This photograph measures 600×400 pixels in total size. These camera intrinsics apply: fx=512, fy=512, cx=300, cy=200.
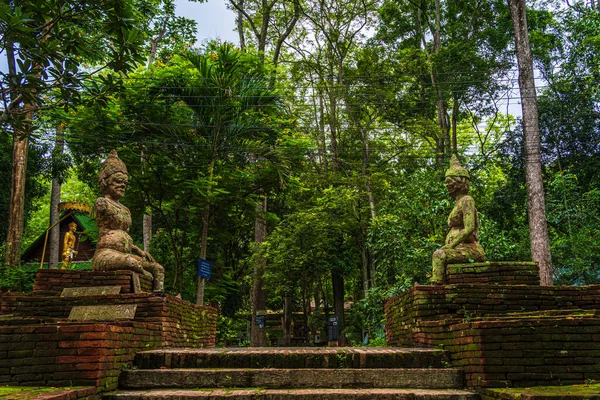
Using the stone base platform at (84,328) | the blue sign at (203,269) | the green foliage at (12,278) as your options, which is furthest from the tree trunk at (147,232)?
the stone base platform at (84,328)

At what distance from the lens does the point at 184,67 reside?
12.1m

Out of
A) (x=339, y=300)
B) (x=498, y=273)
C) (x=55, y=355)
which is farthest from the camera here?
(x=339, y=300)

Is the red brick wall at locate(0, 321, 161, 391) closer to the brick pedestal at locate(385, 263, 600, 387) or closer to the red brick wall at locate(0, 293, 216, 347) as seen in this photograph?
the red brick wall at locate(0, 293, 216, 347)

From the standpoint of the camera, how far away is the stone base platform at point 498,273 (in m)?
6.46

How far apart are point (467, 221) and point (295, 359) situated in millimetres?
3495

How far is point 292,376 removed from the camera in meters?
4.73

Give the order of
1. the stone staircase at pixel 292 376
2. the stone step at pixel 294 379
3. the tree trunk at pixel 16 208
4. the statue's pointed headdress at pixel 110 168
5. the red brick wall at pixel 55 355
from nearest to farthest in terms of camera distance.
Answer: the red brick wall at pixel 55 355, the stone staircase at pixel 292 376, the stone step at pixel 294 379, the statue's pointed headdress at pixel 110 168, the tree trunk at pixel 16 208

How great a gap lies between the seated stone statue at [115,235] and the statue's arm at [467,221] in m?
4.24

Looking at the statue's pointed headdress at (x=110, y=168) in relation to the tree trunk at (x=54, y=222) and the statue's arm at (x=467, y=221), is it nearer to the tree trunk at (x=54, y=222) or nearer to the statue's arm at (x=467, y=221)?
the statue's arm at (x=467, y=221)

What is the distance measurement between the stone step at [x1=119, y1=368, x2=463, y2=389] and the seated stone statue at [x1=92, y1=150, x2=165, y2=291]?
2.33 metres

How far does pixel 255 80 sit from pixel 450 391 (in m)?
9.28

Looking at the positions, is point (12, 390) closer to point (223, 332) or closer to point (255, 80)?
point (255, 80)

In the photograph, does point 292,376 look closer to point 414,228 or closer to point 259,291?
point 414,228

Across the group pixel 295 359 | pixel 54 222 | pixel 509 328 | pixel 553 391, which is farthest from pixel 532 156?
pixel 54 222
